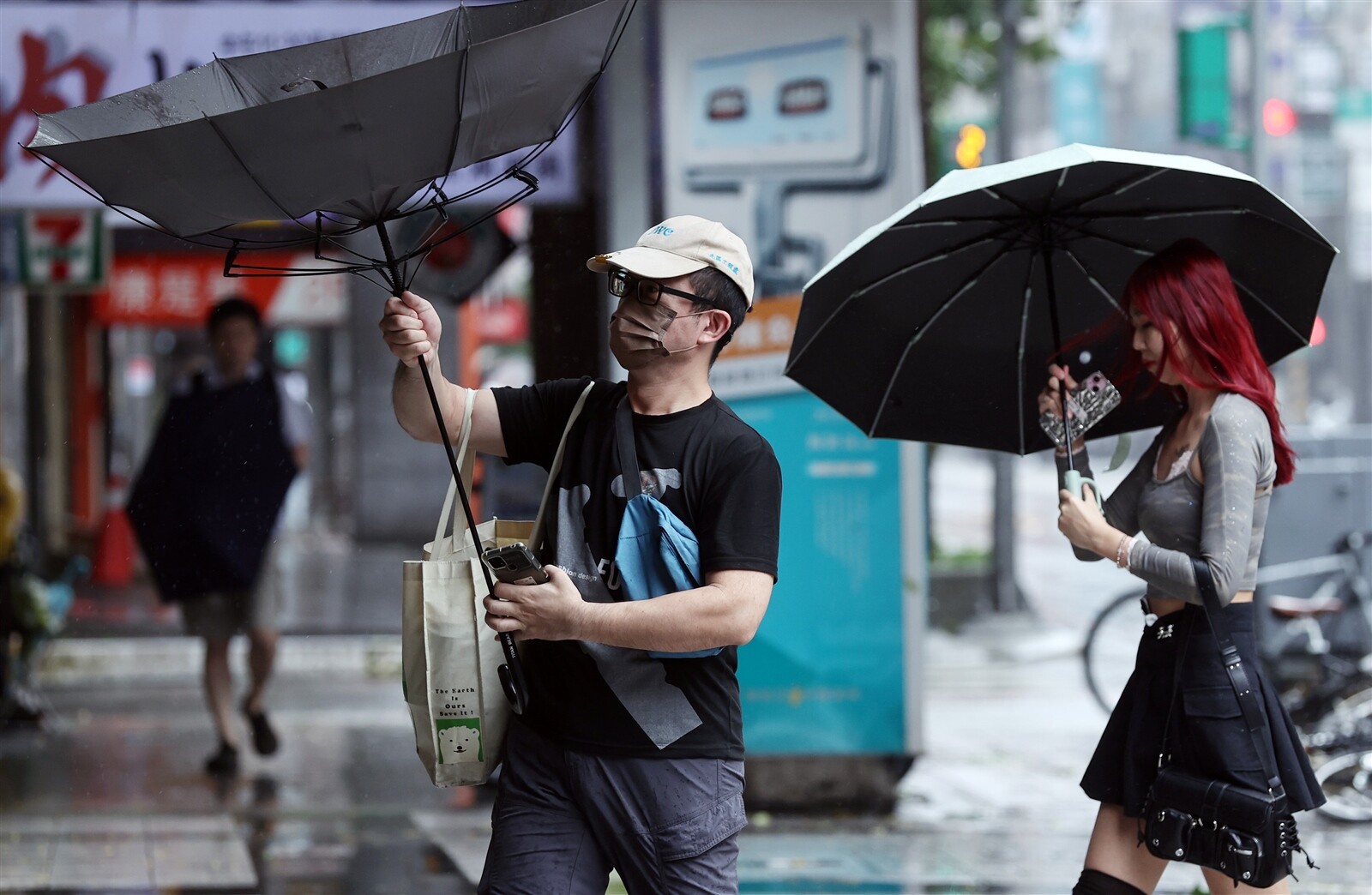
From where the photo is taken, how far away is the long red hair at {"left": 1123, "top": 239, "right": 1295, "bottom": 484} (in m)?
3.08

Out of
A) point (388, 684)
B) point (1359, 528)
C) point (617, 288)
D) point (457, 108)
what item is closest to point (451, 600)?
point (617, 288)

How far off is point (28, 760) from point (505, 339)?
22.6 metres

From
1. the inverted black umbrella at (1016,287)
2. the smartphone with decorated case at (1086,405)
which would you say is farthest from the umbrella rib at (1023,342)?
the smartphone with decorated case at (1086,405)

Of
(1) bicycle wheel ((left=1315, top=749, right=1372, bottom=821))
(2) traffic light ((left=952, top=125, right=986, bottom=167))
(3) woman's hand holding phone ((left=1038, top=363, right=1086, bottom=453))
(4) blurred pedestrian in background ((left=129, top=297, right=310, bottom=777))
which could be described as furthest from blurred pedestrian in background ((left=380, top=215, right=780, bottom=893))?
(2) traffic light ((left=952, top=125, right=986, bottom=167))

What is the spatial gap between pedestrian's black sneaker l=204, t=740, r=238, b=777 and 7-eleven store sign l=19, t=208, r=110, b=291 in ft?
12.6

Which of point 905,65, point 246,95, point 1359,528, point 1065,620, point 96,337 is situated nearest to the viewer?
point 246,95

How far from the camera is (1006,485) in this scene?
13.0 metres

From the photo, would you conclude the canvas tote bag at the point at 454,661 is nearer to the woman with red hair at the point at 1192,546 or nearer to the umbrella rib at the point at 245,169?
the umbrella rib at the point at 245,169

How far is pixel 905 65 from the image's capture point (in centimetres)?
564

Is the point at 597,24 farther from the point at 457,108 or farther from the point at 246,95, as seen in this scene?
the point at 246,95

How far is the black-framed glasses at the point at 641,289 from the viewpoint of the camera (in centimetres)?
273

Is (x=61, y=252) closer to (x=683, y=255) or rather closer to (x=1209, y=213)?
(x=683, y=255)

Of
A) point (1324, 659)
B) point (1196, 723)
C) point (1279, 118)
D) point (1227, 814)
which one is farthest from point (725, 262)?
point (1279, 118)

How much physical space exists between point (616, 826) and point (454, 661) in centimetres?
42
